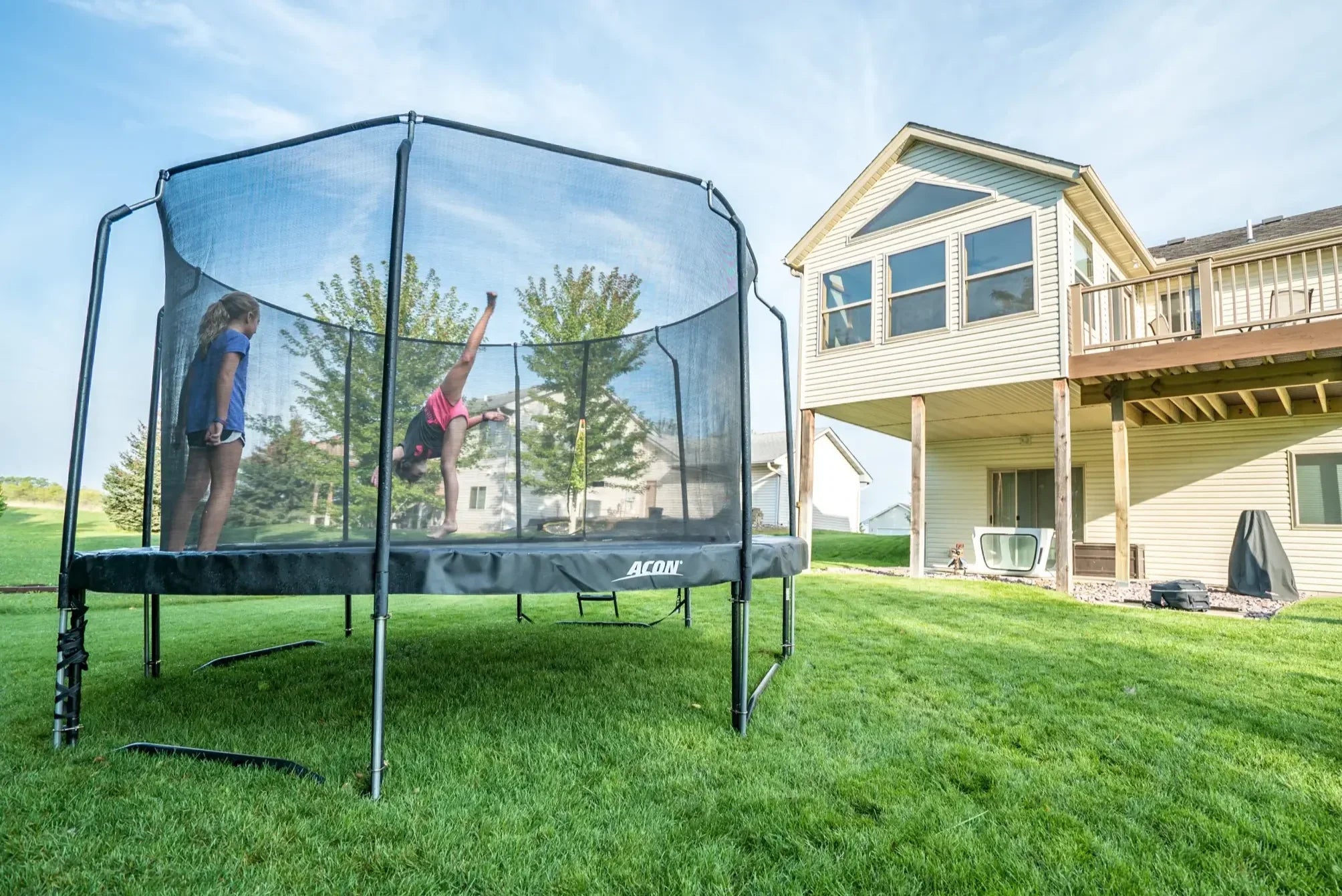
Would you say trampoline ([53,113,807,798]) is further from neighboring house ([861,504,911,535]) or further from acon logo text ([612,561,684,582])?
neighboring house ([861,504,911,535])

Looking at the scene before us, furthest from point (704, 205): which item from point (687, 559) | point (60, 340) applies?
point (60, 340)

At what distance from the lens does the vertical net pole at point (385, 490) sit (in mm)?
1687

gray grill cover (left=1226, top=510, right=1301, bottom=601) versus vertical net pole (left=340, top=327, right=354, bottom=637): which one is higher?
vertical net pole (left=340, top=327, right=354, bottom=637)

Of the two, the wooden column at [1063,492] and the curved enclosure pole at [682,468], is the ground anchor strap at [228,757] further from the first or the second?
the wooden column at [1063,492]

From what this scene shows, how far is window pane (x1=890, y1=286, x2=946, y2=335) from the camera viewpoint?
8367mm

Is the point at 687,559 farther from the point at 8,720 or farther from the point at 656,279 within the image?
the point at 8,720

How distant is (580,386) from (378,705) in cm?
167

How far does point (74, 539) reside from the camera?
2.22 metres

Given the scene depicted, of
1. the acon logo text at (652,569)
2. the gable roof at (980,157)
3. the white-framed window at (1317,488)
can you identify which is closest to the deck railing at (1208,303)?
the gable roof at (980,157)

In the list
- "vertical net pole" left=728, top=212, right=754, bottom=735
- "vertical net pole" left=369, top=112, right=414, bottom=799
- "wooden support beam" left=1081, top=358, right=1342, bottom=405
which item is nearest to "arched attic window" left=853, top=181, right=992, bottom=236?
"wooden support beam" left=1081, top=358, right=1342, bottom=405

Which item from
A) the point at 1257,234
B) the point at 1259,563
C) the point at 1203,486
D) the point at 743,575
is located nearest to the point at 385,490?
the point at 743,575

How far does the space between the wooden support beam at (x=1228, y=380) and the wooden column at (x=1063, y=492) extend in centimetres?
73

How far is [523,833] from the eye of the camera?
1.46 meters

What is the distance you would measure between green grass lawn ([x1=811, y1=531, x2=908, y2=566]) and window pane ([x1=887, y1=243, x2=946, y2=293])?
4.29 meters
